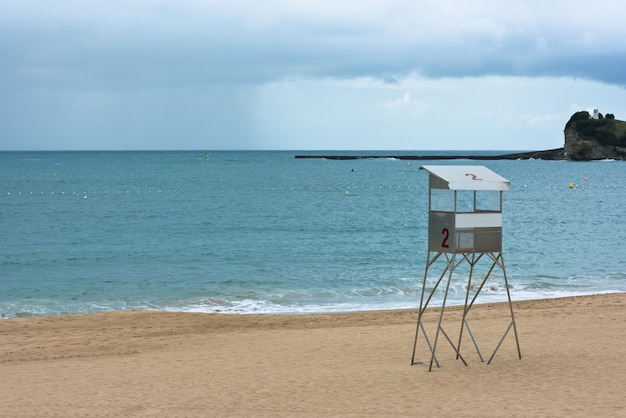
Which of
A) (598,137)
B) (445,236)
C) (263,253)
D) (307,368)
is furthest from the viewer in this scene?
(598,137)

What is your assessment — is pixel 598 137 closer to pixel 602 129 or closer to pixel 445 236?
pixel 602 129

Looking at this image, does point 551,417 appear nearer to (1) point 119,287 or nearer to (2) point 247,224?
(1) point 119,287

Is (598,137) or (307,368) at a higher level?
(598,137)

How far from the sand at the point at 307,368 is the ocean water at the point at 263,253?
421 centimetres

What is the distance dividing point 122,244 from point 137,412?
2814 centimetres

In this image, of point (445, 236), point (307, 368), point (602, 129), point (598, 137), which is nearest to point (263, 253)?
point (307, 368)

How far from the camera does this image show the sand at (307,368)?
10383 millimetres

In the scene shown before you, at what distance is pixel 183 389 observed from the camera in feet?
37.4

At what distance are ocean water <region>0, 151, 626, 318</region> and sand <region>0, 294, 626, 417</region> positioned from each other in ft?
13.8

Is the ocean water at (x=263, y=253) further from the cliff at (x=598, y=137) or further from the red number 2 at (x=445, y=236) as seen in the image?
the cliff at (x=598, y=137)

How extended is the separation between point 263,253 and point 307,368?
2122cm

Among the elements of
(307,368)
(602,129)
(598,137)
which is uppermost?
(602,129)

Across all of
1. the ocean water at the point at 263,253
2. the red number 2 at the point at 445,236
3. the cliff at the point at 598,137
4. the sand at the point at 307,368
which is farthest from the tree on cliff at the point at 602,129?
the red number 2 at the point at 445,236

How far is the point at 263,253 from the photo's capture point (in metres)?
33.8
